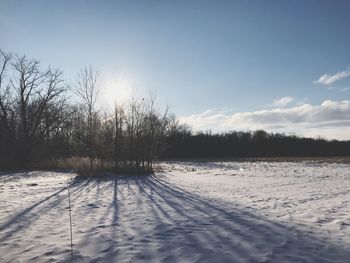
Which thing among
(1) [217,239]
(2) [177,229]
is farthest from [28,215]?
(1) [217,239]

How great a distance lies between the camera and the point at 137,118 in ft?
91.4

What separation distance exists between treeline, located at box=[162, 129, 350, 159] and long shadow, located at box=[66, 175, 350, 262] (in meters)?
68.2

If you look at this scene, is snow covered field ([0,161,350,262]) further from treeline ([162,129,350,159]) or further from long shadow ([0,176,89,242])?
treeline ([162,129,350,159])

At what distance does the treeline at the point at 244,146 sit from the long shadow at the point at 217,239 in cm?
6823

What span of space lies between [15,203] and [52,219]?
3.16m

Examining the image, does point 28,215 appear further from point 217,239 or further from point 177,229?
point 217,239

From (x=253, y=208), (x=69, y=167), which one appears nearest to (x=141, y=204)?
(x=253, y=208)

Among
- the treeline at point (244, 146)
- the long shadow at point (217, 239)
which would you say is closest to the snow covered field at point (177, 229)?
the long shadow at point (217, 239)

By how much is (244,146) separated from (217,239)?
3266 inches

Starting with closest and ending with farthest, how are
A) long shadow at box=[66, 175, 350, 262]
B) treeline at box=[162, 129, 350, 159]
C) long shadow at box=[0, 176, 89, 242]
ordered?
1. long shadow at box=[66, 175, 350, 262]
2. long shadow at box=[0, 176, 89, 242]
3. treeline at box=[162, 129, 350, 159]

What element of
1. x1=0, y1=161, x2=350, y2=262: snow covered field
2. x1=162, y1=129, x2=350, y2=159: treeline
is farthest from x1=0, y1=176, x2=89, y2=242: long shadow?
x1=162, y1=129, x2=350, y2=159: treeline

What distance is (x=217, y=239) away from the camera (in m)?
6.33

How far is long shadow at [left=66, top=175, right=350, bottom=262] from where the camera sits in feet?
17.6

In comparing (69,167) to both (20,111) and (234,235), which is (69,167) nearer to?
(20,111)
